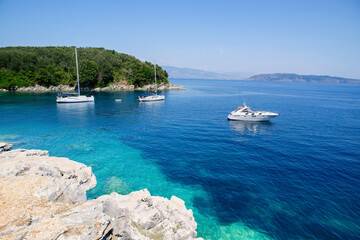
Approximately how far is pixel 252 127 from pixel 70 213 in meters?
43.3

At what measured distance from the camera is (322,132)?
132 feet

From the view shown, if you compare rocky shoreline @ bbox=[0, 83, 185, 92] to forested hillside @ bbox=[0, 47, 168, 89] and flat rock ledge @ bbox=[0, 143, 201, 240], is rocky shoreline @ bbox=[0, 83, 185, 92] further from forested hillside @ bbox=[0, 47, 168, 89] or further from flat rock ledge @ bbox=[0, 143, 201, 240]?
flat rock ledge @ bbox=[0, 143, 201, 240]

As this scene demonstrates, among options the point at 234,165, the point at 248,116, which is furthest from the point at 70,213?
the point at 248,116

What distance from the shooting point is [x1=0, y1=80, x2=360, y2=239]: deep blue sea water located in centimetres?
1645

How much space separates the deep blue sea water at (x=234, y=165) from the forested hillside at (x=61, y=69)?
80.3 m

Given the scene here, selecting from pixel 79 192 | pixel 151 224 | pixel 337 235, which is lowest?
pixel 337 235

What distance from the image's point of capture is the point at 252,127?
46594 millimetres

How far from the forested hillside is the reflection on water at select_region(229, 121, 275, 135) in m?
95.2

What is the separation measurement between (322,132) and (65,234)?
154 feet

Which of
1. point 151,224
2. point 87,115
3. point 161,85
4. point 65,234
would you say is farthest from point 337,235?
point 161,85

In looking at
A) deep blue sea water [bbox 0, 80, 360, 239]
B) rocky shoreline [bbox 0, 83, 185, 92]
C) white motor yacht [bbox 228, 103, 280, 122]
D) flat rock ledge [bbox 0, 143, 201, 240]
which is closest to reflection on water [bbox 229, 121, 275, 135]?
deep blue sea water [bbox 0, 80, 360, 239]

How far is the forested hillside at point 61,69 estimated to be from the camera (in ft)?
379

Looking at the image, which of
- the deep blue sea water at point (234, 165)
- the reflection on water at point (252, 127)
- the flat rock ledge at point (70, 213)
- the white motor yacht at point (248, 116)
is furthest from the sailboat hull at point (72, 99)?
the flat rock ledge at point (70, 213)

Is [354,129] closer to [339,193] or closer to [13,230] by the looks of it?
[339,193]
